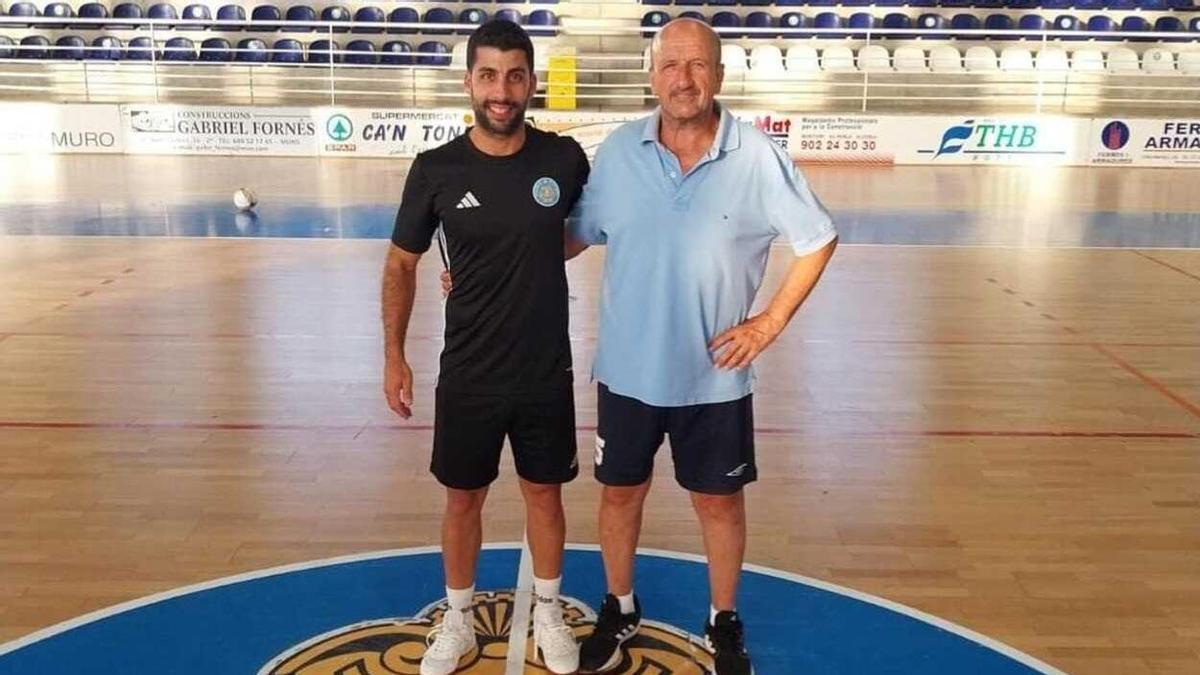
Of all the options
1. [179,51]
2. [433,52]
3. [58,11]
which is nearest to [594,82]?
[433,52]

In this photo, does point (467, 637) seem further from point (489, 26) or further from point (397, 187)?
point (397, 187)

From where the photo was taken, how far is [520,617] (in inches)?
123

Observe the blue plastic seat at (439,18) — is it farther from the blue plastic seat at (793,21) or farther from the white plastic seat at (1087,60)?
the white plastic seat at (1087,60)

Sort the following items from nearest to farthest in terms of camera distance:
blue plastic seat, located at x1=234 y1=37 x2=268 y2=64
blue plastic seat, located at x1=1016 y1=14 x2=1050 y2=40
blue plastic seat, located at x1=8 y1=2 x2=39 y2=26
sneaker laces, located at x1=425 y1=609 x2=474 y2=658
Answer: sneaker laces, located at x1=425 y1=609 x2=474 y2=658
blue plastic seat, located at x1=234 y1=37 x2=268 y2=64
blue plastic seat, located at x1=8 y1=2 x2=39 y2=26
blue plastic seat, located at x1=1016 y1=14 x2=1050 y2=40

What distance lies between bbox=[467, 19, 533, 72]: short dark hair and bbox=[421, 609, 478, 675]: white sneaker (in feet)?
4.82

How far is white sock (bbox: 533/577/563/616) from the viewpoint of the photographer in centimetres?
290

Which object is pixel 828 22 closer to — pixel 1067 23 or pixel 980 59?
pixel 980 59

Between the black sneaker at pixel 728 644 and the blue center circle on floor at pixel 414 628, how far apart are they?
0.20 feet

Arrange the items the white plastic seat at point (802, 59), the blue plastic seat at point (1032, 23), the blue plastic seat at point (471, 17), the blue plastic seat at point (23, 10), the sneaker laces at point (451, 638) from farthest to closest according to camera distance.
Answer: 1. the blue plastic seat at point (1032, 23)
2. the blue plastic seat at point (471, 17)
3. the blue plastic seat at point (23, 10)
4. the white plastic seat at point (802, 59)
5. the sneaker laces at point (451, 638)

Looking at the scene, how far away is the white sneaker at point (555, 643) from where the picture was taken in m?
2.87

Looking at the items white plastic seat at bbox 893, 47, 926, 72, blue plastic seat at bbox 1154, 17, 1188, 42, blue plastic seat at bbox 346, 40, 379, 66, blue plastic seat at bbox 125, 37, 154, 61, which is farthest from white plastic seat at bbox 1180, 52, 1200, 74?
blue plastic seat at bbox 125, 37, 154, 61

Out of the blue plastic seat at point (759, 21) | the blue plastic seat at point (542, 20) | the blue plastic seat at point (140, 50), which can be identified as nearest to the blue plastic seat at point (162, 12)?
the blue plastic seat at point (140, 50)

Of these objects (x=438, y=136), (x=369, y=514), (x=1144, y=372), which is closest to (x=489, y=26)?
(x=369, y=514)

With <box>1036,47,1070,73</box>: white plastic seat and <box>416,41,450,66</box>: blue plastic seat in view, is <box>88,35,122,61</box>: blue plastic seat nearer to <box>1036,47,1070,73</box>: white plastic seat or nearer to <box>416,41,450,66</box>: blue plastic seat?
<box>416,41,450,66</box>: blue plastic seat
